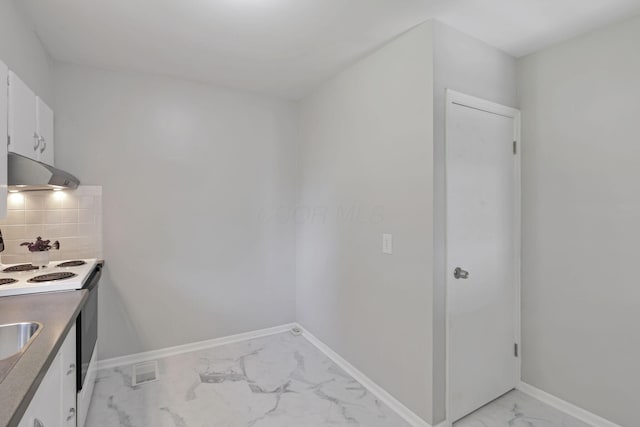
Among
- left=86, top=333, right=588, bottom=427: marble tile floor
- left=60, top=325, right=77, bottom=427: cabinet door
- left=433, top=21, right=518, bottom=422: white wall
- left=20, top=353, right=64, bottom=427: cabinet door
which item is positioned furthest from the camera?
left=86, top=333, right=588, bottom=427: marble tile floor

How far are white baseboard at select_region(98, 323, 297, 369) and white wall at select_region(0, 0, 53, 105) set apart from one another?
82.7 inches

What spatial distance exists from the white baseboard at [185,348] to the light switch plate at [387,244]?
5.57ft

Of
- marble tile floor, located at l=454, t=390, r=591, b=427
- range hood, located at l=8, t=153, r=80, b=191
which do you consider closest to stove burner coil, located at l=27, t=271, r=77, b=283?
range hood, located at l=8, t=153, r=80, b=191

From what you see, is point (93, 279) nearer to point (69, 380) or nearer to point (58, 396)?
point (69, 380)

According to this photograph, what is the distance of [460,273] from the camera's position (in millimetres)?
2029

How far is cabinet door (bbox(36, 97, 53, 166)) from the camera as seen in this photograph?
2045 millimetres

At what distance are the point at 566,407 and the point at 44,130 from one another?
12.8ft

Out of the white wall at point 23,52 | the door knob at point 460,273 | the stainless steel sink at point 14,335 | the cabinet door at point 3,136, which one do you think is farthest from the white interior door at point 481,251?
the white wall at point 23,52

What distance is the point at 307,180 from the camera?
3.28 metres

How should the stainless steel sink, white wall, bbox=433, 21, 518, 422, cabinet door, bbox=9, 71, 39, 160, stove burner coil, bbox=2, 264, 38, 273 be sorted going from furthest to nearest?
stove burner coil, bbox=2, 264, 38, 273 < white wall, bbox=433, 21, 518, 422 < cabinet door, bbox=9, 71, 39, 160 < the stainless steel sink

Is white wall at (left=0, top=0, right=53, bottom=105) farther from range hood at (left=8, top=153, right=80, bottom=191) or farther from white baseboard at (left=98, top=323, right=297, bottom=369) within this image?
white baseboard at (left=98, top=323, right=297, bottom=369)

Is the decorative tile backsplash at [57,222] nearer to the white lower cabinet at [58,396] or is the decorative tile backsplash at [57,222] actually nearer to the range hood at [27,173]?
the range hood at [27,173]

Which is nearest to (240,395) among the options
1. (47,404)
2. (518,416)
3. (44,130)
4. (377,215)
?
(47,404)

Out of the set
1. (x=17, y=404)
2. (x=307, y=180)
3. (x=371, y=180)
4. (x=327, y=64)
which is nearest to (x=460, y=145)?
(x=371, y=180)
